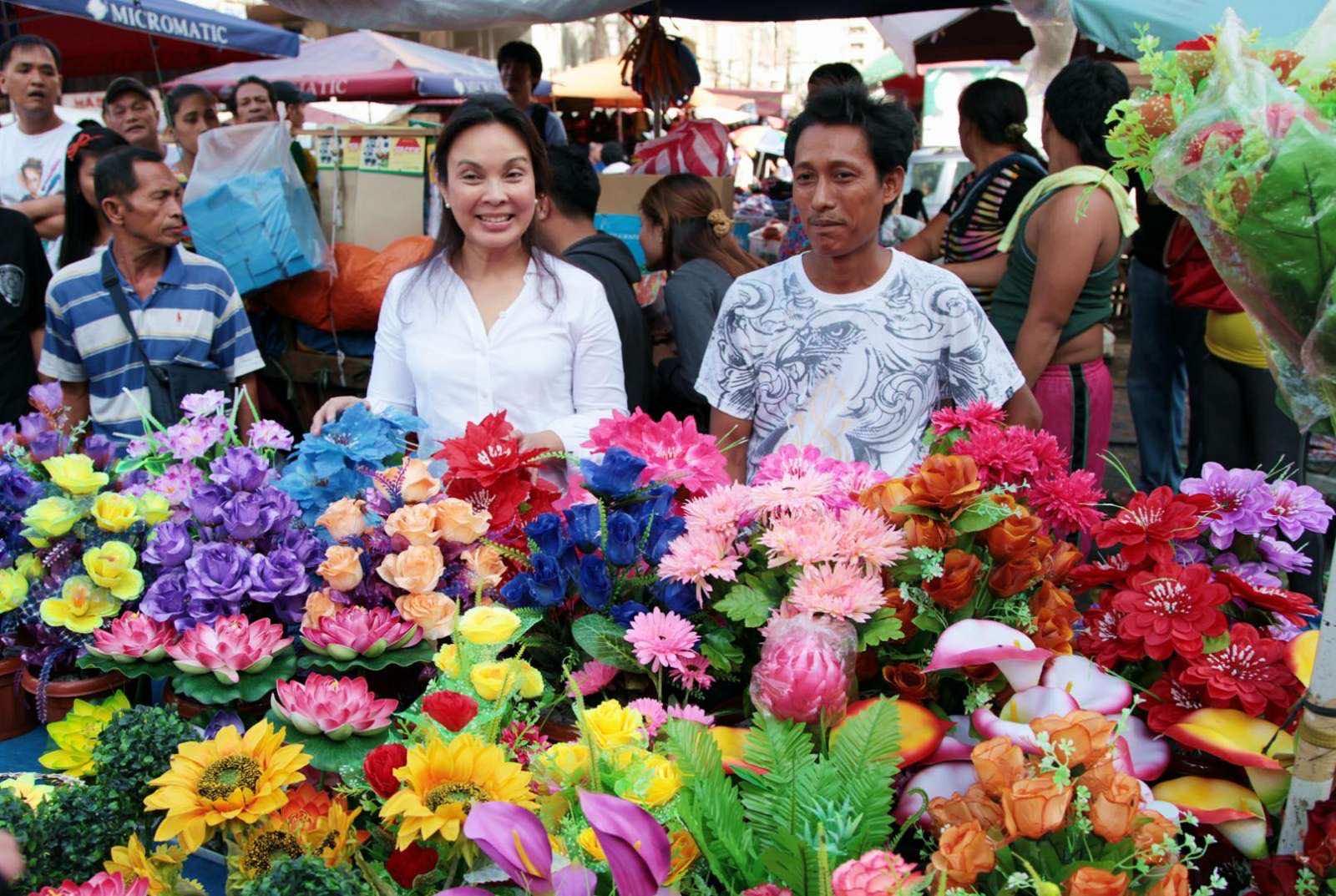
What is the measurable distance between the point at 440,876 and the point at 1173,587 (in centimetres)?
91

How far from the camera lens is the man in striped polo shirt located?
2859mm

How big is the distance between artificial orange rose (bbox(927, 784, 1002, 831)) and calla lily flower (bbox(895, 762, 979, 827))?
0.21 feet

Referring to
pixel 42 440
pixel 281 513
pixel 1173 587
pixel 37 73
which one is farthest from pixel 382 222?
pixel 1173 587

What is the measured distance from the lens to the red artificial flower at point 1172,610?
1.24m

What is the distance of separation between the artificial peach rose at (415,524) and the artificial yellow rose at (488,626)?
0.29 m

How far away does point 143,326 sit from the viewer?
9.60 feet

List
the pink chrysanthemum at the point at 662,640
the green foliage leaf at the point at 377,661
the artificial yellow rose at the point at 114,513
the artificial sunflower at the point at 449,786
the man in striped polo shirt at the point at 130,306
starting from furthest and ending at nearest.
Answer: the man in striped polo shirt at the point at 130,306 < the artificial yellow rose at the point at 114,513 < the green foliage leaf at the point at 377,661 < the pink chrysanthemum at the point at 662,640 < the artificial sunflower at the point at 449,786

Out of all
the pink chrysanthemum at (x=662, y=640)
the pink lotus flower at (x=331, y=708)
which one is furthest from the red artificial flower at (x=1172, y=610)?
the pink lotus flower at (x=331, y=708)

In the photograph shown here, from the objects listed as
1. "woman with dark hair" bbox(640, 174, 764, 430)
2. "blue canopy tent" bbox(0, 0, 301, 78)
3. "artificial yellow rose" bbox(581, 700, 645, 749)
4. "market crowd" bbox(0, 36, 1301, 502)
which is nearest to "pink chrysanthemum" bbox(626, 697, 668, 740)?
"artificial yellow rose" bbox(581, 700, 645, 749)

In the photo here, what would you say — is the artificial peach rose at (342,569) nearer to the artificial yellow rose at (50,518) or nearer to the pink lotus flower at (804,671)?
the artificial yellow rose at (50,518)

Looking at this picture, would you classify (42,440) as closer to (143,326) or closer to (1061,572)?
(143,326)

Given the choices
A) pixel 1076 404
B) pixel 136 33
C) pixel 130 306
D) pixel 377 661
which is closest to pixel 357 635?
pixel 377 661

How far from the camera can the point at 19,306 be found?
11.1 feet

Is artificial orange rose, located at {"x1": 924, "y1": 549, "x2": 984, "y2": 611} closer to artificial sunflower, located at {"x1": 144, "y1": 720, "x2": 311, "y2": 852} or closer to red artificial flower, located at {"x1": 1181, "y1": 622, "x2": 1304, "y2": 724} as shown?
red artificial flower, located at {"x1": 1181, "y1": 622, "x2": 1304, "y2": 724}
